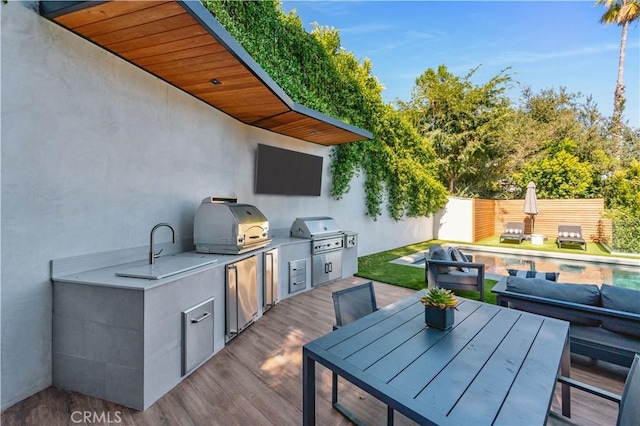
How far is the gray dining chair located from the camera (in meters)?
2.13

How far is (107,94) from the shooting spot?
273cm

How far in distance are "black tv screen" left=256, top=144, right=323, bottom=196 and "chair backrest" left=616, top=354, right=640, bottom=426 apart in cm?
486

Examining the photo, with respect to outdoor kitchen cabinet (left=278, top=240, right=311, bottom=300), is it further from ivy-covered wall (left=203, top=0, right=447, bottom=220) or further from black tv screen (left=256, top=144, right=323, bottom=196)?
ivy-covered wall (left=203, top=0, right=447, bottom=220)

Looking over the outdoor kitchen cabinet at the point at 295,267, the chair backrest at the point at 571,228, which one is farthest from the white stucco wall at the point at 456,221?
the outdoor kitchen cabinet at the point at 295,267

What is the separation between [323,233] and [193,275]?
10.7 feet

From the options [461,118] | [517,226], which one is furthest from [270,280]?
[461,118]

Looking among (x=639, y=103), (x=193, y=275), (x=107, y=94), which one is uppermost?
(x=639, y=103)

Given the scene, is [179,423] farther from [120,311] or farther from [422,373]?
[422,373]

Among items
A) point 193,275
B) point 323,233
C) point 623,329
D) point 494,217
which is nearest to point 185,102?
point 193,275

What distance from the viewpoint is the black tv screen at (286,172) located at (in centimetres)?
527

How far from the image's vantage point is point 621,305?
7.93 feet

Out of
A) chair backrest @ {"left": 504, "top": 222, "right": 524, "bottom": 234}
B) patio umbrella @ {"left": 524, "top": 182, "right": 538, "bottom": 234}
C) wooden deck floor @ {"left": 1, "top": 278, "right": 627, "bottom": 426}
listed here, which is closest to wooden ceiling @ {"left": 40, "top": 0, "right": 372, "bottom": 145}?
wooden deck floor @ {"left": 1, "top": 278, "right": 627, "bottom": 426}

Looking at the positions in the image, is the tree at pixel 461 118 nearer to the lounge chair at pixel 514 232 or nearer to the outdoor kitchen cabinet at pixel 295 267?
the lounge chair at pixel 514 232

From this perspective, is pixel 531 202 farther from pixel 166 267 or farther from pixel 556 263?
pixel 166 267
